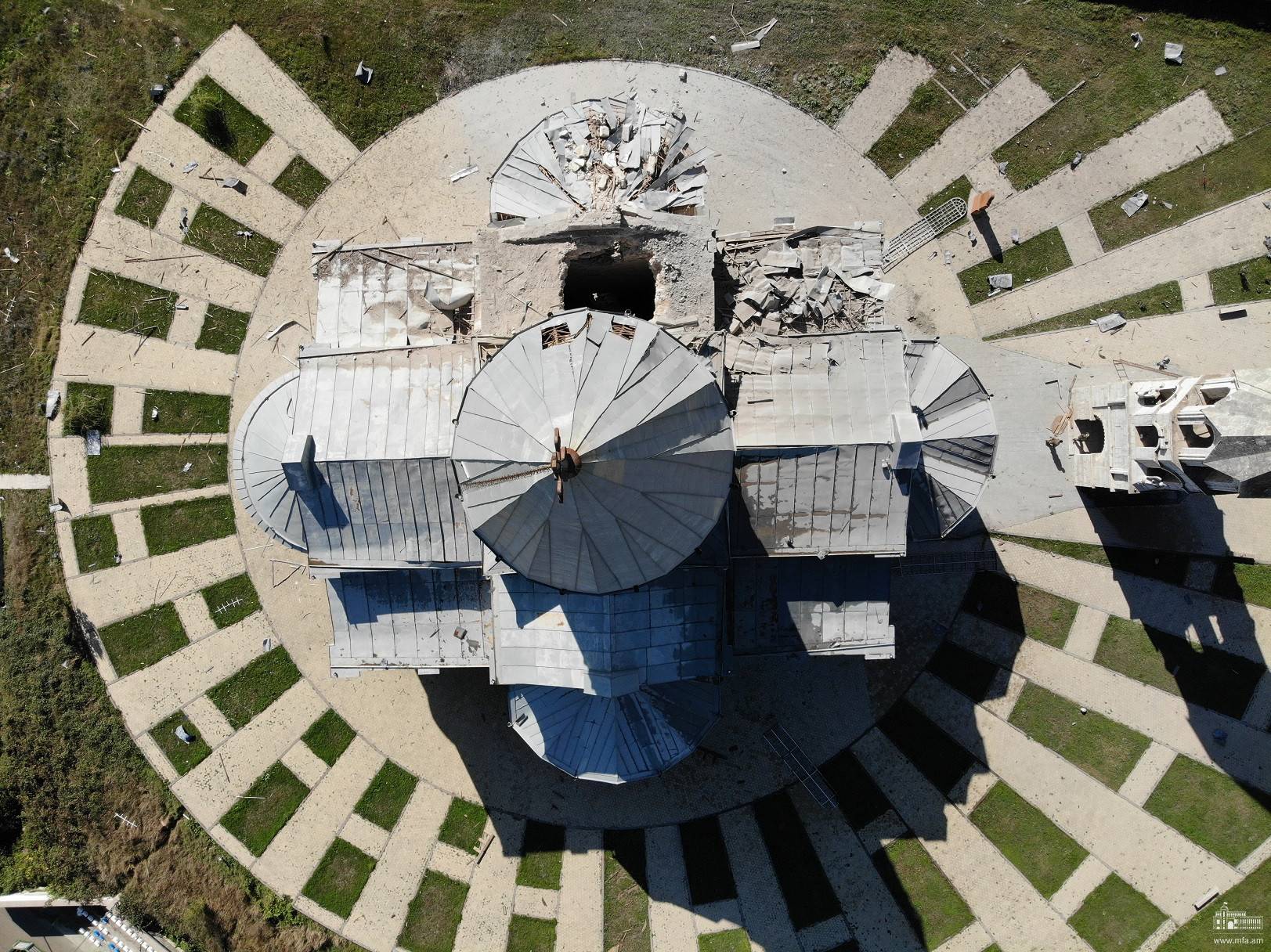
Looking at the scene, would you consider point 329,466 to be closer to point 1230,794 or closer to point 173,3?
point 173,3

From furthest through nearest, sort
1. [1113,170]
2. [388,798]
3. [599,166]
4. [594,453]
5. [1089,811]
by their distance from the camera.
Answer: [388,798] → [1113,170] → [1089,811] → [599,166] → [594,453]

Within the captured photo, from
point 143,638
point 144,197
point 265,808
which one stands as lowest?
point 265,808

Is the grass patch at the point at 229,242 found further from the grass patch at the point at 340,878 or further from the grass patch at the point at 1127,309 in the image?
the grass patch at the point at 1127,309

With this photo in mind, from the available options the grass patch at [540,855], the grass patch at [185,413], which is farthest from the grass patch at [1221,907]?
the grass patch at [185,413]

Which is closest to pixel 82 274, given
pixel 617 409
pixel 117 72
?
pixel 117 72

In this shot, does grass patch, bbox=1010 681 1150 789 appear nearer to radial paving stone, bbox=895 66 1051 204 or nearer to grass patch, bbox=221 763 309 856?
radial paving stone, bbox=895 66 1051 204

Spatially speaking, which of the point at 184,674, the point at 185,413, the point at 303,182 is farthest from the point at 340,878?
the point at 303,182

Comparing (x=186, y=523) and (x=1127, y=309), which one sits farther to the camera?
(x=186, y=523)

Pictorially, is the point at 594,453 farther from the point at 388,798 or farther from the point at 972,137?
the point at 972,137
